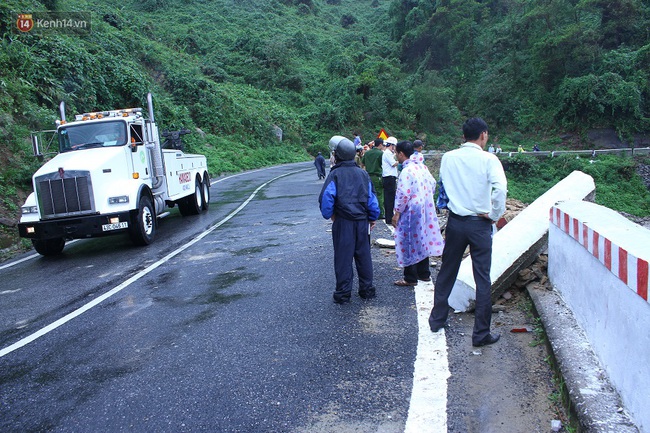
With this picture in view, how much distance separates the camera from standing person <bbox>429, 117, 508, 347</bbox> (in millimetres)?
4418

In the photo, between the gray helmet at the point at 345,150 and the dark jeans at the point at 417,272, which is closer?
the gray helmet at the point at 345,150

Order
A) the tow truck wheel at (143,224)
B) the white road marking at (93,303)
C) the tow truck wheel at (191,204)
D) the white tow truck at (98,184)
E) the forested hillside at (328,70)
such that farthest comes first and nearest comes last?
the forested hillside at (328,70)
the tow truck wheel at (191,204)
the tow truck wheel at (143,224)
the white tow truck at (98,184)
the white road marking at (93,303)

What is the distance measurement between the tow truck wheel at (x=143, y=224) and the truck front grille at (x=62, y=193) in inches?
35.0

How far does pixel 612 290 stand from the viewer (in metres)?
3.51

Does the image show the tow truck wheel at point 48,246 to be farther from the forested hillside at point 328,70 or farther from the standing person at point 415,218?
the forested hillside at point 328,70

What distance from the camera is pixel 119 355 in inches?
186

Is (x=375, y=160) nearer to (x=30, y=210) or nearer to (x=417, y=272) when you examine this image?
(x=417, y=272)

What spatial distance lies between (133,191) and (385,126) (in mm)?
50805

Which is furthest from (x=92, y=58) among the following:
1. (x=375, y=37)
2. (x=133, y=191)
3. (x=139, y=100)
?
(x=375, y=37)

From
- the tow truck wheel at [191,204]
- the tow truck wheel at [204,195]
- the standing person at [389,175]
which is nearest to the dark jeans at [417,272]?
the standing person at [389,175]

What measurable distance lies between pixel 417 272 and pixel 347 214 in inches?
54.8

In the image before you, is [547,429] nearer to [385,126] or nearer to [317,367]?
[317,367]

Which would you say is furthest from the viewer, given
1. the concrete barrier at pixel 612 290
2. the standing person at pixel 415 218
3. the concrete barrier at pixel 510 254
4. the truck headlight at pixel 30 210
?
the truck headlight at pixel 30 210

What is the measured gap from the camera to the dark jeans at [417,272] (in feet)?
21.1
